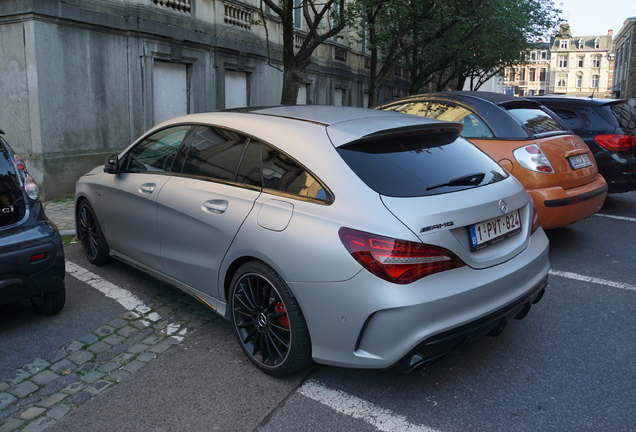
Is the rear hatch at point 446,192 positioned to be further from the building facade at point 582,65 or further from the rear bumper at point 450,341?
the building facade at point 582,65

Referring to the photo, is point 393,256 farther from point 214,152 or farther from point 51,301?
point 51,301

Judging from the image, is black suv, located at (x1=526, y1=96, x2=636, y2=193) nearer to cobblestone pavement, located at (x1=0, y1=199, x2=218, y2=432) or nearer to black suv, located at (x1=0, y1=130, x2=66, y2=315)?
cobblestone pavement, located at (x1=0, y1=199, x2=218, y2=432)

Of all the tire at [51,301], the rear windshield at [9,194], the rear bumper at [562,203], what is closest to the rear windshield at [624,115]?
the rear bumper at [562,203]

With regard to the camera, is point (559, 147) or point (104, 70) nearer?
point (559, 147)

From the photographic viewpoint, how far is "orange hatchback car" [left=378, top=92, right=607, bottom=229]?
18.5 ft

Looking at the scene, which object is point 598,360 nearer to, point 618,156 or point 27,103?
point 618,156

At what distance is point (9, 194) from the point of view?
4.01 metres

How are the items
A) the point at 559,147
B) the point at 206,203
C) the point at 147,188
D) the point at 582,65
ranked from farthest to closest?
the point at 582,65 → the point at 559,147 → the point at 147,188 → the point at 206,203

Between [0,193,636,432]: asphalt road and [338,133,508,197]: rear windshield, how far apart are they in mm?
1168

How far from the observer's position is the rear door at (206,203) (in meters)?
3.66

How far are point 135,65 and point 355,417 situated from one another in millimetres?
10321

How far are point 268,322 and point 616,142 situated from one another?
658 centimetres

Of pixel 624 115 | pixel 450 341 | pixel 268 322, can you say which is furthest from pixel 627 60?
pixel 268 322

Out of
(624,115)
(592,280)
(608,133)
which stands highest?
(624,115)
